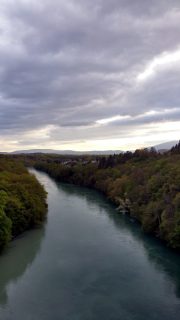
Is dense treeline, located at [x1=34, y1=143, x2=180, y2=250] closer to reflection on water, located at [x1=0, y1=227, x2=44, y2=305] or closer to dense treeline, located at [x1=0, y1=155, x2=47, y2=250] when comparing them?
reflection on water, located at [x1=0, y1=227, x2=44, y2=305]

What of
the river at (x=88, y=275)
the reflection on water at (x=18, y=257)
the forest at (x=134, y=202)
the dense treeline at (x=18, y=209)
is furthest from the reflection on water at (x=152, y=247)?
the reflection on water at (x=18, y=257)

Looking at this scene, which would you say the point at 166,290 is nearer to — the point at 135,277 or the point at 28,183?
the point at 135,277

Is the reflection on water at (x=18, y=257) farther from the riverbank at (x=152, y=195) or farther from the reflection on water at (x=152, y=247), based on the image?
the riverbank at (x=152, y=195)

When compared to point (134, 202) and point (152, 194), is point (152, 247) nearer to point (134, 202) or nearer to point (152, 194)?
point (152, 194)

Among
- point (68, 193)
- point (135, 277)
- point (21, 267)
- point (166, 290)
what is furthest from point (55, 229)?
point (68, 193)

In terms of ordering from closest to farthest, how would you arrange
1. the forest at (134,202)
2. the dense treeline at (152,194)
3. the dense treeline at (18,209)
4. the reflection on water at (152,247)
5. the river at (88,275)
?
the river at (88,275) → the reflection on water at (152,247) → the dense treeline at (18,209) → the forest at (134,202) → the dense treeline at (152,194)

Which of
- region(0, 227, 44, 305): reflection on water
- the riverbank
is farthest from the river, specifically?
the riverbank

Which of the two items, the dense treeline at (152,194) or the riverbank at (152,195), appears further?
the dense treeline at (152,194)
